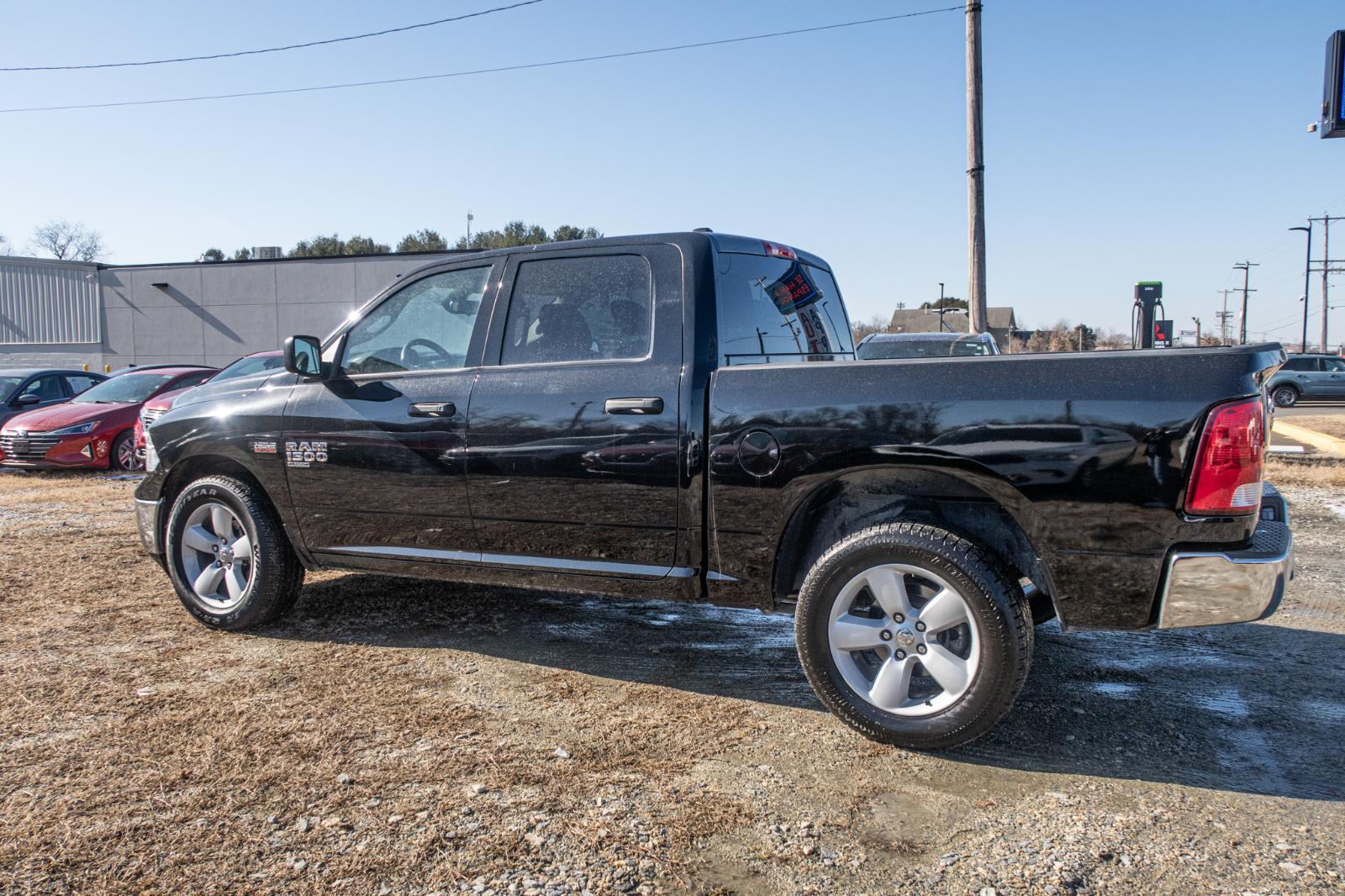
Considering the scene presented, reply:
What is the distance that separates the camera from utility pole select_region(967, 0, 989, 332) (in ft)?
42.1

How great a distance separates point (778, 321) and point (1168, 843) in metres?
2.58

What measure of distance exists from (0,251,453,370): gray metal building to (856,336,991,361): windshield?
20659mm

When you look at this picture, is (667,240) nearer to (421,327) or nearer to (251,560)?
(421,327)

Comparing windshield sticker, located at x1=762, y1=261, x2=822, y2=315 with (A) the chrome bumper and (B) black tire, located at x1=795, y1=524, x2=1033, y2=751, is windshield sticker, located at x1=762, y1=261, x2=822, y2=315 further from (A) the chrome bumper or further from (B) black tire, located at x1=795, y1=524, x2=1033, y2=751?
(A) the chrome bumper

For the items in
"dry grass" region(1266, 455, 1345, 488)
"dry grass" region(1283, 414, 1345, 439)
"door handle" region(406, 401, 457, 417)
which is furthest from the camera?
"dry grass" region(1283, 414, 1345, 439)

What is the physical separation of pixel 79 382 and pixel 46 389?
0.75 metres

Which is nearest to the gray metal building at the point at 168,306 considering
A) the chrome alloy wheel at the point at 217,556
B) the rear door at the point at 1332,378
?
the chrome alloy wheel at the point at 217,556

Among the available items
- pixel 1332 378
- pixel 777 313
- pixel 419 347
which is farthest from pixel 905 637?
pixel 1332 378

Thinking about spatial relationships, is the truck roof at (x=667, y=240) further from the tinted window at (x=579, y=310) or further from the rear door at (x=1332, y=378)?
the rear door at (x=1332, y=378)

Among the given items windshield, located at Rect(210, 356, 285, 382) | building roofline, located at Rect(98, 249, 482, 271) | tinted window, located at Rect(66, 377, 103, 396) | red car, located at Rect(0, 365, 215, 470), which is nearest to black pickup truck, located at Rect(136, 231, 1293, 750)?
windshield, located at Rect(210, 356, 285, 382)

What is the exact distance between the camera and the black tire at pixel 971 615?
3217mm

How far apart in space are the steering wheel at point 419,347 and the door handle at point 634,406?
1.03 metres

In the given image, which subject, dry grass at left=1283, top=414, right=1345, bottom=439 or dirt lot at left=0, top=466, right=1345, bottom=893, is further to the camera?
dry grass at left=1283, top=414, right=1345, bottom=439

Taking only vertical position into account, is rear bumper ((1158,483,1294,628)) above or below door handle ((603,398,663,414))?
below
